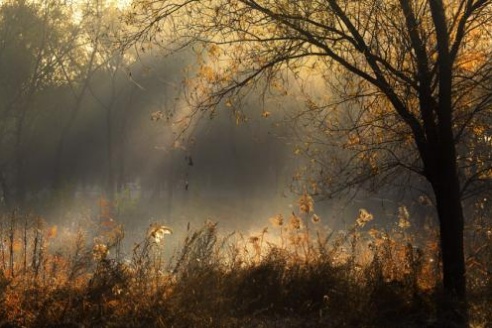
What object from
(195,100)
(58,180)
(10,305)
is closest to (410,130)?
(195,100)

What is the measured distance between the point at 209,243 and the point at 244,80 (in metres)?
2.43

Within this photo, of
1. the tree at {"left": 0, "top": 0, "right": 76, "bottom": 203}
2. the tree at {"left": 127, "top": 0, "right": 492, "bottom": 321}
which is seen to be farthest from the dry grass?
the tree at {"left": 0, "top": 0, "right": 76, "bottom": 203}

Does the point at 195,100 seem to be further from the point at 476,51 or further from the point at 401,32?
the point at 476,51

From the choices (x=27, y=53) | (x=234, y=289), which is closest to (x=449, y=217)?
(x=234, y=289)

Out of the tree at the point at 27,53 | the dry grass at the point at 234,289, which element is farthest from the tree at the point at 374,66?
the tree at the point at 27,53

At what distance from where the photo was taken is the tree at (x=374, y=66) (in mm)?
8023

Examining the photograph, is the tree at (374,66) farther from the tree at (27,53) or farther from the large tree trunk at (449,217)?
the tree at (27,53)

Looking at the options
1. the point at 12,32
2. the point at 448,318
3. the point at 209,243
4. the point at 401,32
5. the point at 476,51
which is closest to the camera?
the point at 448,318

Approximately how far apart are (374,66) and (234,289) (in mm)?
3384

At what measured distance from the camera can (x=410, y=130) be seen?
8.85 metres

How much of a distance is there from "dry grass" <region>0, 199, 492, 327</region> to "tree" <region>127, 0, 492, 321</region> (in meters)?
0.74

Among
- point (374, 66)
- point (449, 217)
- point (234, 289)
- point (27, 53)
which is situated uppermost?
point (27, 53)

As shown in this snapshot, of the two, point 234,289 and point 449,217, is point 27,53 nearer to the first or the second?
point 234,289

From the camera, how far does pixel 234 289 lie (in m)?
8.02
